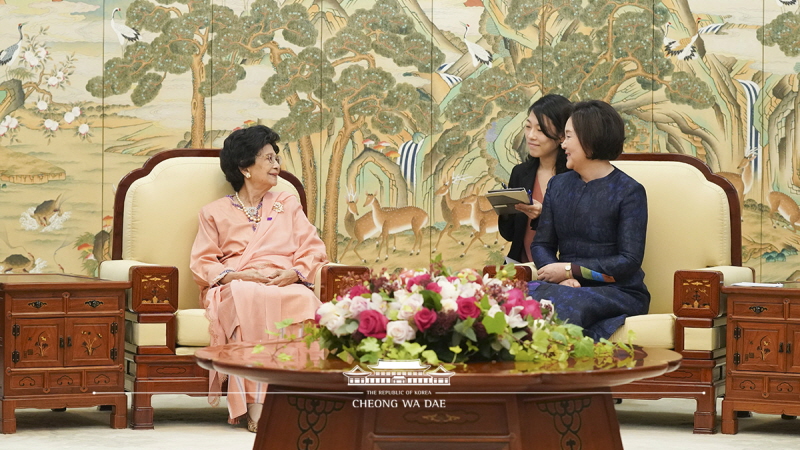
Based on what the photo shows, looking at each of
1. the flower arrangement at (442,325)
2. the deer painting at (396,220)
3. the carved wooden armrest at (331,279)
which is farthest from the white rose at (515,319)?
the deer painting at (396,220)

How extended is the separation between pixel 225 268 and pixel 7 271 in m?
2.39

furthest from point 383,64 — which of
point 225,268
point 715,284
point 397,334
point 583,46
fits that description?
point 397,334

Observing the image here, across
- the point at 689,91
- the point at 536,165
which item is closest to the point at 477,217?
the point at 689,91

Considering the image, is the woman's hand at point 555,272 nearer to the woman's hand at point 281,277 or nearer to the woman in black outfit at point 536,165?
the woman in black outfit at point 536,165

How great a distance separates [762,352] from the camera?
471 cm

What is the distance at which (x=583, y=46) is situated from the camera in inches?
283

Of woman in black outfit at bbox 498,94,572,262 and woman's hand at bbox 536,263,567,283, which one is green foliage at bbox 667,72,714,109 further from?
woman's hand at bbox 536,263,567,283

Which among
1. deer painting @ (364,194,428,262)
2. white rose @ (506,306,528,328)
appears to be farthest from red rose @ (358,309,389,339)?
deer painting @ (364,194,428,262)

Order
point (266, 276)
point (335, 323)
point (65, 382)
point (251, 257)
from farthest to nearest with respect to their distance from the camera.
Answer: point (251, 257), point (266, 276), point (65, 382), point (335, 323)

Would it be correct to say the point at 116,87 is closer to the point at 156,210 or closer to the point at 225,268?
the point at 156,210

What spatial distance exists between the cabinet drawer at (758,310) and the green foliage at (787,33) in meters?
2.89

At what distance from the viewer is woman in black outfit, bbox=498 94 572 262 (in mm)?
5238

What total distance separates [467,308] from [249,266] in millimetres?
2392

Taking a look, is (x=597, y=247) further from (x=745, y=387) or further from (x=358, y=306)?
(x=358, y=306)
